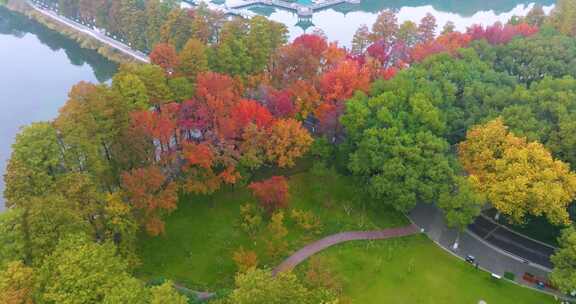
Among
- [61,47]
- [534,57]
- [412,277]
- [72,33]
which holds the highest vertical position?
[534,57]

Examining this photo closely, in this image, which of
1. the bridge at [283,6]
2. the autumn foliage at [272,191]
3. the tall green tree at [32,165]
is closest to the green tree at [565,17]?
the autumn foliage at [272,191]

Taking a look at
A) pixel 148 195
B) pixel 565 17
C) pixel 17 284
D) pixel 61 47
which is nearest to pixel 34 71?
pixel 61 47

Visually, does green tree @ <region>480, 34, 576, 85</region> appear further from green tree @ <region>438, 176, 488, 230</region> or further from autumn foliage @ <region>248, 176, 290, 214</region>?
autumn foliage @ <region>248, 176, 290, 214</region>

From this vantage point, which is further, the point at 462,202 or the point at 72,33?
the point at 72,33

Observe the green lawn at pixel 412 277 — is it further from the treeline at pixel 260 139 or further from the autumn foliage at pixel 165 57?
the autumn foliage at pixel 165 57

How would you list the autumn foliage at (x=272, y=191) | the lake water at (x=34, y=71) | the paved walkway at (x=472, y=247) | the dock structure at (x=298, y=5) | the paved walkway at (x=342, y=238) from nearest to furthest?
1. the paved walkway at (x=472, y=247)
2. the paved walkway at (x=342, y=238)
3. the autumn foliage at (x=272, y=191)
4. the lake water at (x=34, y=71)
5. the dock structure at (x=298, y=5)

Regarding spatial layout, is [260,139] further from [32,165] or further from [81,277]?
[81,277]

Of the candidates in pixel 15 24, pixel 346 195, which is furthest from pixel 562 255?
pixel 15 24
